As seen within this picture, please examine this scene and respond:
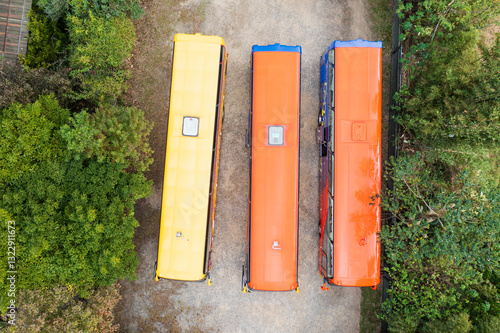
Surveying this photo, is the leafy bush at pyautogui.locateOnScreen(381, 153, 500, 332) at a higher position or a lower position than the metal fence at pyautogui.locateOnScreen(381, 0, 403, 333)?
lower

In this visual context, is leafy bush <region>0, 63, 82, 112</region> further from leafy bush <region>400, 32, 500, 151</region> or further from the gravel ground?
leafy bush <region>400, 32, 500, 151</region>

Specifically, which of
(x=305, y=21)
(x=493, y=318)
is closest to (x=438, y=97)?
(x=305, y=21)

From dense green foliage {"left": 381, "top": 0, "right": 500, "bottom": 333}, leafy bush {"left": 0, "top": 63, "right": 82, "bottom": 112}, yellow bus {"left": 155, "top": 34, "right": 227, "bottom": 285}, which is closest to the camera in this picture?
dense green foliage {"left": 381, "top": 0, "right": 500, "bottom": 333}

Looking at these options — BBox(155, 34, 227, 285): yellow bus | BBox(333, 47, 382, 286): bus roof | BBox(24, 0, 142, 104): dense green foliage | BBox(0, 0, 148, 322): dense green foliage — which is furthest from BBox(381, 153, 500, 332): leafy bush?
BBox(24, 0, 142, 104): dense green foliage

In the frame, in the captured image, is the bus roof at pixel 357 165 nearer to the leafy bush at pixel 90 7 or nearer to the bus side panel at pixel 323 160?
the bus side panel at pixel 323 160

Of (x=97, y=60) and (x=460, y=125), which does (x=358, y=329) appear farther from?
(x=97, y=60)

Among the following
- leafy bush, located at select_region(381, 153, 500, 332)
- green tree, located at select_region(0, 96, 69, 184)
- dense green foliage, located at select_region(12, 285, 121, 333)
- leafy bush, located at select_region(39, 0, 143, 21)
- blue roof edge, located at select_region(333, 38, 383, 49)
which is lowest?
dense green foliage, located at select_region(12, 285, 121, 333)
